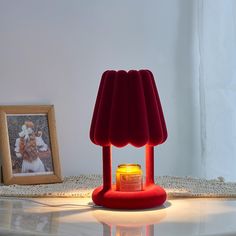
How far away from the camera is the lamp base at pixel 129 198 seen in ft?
3.60

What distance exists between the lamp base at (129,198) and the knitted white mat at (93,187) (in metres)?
0.12

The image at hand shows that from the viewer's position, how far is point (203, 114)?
1.66m

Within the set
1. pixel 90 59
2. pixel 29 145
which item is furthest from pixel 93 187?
pixel 90 59

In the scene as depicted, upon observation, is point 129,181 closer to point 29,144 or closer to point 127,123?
point 127,123

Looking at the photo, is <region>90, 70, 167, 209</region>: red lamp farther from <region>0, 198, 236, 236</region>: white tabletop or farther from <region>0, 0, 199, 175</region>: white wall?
<region>0, 0, 199, 175</region>: white wall

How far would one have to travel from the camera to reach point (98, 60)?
1.58 m

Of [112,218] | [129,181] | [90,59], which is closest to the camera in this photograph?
[112,218]

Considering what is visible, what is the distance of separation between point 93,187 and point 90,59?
433 mm

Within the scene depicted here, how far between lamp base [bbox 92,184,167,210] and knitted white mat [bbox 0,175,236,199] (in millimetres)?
122

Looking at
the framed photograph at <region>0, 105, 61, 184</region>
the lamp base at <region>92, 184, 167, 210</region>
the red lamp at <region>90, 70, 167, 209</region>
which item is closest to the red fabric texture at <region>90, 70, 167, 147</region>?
the red lamp at <region>90, 70, 167, 209</region>

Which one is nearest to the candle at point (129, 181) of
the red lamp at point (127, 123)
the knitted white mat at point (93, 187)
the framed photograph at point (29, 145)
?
the red lamp at point (127, 123)

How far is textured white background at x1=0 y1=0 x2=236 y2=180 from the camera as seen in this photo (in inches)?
58.7

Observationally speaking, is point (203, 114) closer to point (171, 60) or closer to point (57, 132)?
point (171, 60)

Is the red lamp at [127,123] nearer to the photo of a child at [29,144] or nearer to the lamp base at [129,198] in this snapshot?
the lamp base at [129,198]
